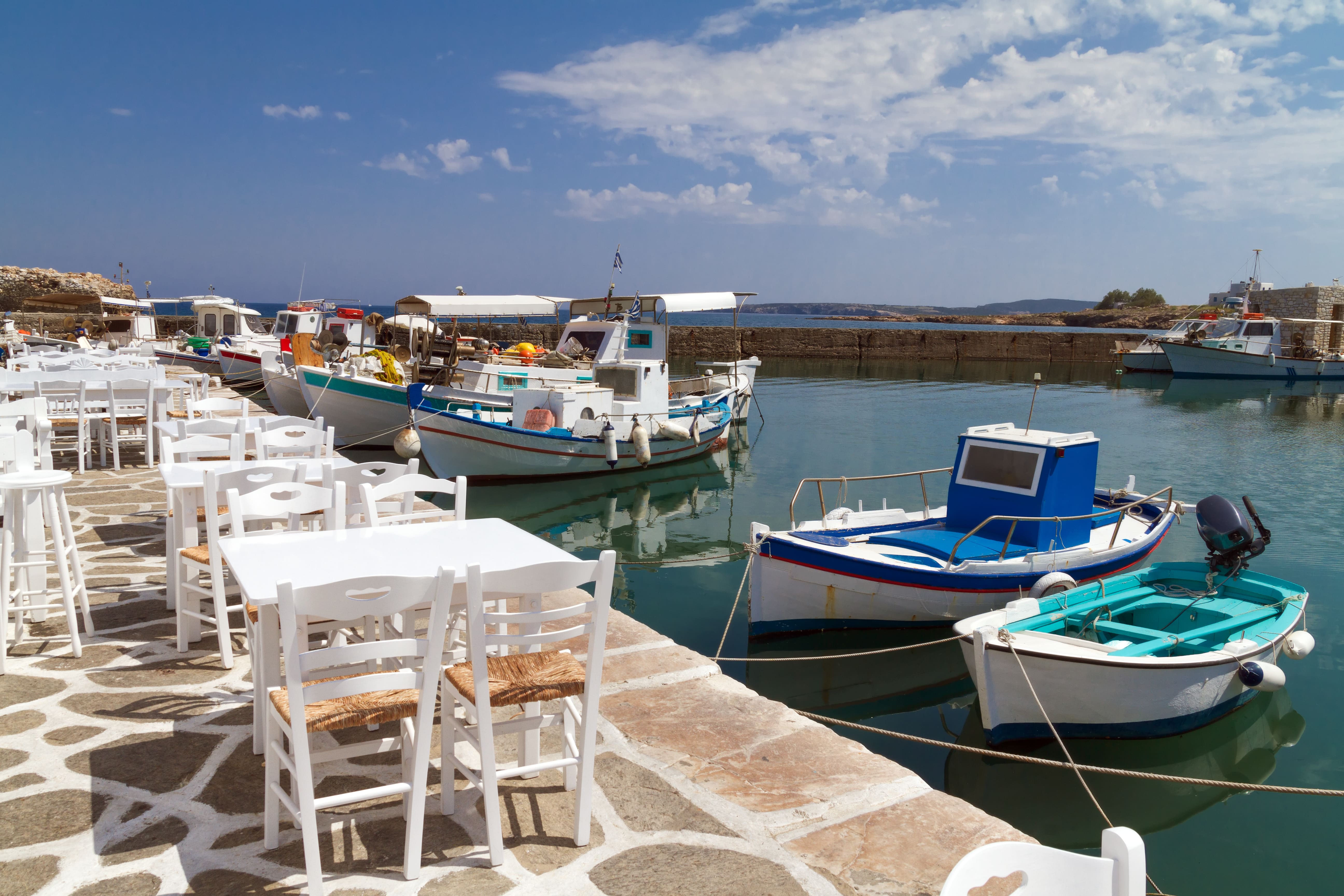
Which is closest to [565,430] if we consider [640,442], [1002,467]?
[640,442]

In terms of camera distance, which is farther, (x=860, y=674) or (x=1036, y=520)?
(x=1036, y=520)

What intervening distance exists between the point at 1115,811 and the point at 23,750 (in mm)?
5375

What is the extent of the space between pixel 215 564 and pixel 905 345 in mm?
44646

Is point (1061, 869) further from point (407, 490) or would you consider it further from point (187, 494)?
point (187, 494)

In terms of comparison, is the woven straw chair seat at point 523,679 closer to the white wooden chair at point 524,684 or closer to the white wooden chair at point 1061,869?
the white wooden chair at point 524,684

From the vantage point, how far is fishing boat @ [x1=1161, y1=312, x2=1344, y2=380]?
117 ft

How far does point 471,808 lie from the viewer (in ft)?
8.95

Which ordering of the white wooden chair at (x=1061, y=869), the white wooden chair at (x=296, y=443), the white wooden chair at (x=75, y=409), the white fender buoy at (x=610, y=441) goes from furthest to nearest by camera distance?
1. the white fender buoy at (x=610, y=441)
2. the white wooden chair at (x=75, y=409)
3. the white wooden chair at (x=296, y=443)
4. the white wooden chair at (x=1061, y=869)

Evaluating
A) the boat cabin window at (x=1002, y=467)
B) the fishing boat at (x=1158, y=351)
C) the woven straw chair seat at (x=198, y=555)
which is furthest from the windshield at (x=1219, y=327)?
the woven straw chair seat at (x=198, y=555)

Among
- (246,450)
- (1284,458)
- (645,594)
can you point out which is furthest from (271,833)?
(1284,458)

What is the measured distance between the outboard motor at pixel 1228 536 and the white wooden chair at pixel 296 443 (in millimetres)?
6601

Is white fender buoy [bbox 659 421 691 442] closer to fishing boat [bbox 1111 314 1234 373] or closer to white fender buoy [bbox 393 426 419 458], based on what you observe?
white fender buoy [bbox 393 426 419 458]

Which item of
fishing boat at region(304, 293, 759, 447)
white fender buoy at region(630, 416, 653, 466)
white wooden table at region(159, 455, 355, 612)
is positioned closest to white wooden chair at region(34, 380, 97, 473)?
white wooden table at region(159, 455, 355, 612)

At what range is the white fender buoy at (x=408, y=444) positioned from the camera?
14.4 metres
